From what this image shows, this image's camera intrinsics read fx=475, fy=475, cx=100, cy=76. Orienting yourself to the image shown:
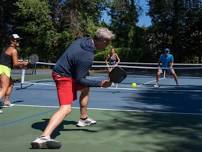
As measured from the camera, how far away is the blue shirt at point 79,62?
661 cm

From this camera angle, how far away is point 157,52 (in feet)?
122

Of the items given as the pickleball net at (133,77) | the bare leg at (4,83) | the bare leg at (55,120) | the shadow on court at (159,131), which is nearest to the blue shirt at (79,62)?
the bare leg at (55,120)

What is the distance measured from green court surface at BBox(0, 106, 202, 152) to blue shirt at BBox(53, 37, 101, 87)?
92 centimetres

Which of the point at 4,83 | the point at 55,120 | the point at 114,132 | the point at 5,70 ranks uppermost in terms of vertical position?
the point at 5,70

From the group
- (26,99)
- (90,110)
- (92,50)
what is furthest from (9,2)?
(92,50)

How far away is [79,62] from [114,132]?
1496 millimetres

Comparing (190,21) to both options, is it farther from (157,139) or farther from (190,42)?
(157,139)

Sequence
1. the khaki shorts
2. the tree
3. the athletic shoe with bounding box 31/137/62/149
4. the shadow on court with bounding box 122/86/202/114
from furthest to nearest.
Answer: the tree < the shadow on court with bounding box 122/86/202/114 < the khaki shorts < the athletic shoe with bounding box 31/137/62/149

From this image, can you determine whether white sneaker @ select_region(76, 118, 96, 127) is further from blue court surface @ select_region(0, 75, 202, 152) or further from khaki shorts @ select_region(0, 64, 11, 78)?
khaki shorts @ select_region(0, 64, 11, 78)

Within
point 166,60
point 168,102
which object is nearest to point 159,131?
point 168,102

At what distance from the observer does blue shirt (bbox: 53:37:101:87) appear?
21.7 ft

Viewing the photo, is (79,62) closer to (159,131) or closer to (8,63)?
(159,131)

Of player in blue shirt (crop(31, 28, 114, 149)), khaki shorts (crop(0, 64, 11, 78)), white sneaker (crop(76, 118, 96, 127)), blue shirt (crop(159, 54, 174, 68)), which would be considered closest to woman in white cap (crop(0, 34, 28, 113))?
khaki shorts (crop(0, 64, 11, 78))

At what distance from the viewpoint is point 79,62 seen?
666 centimetres
